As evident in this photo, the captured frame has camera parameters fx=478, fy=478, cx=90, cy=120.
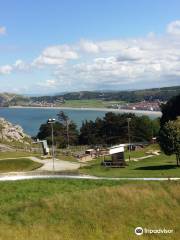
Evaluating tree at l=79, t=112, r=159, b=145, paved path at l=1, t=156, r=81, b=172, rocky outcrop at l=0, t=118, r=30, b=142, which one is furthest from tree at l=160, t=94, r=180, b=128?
paved path at l=1, t=156, r=81, b=172

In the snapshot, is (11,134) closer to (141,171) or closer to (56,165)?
(56,165)

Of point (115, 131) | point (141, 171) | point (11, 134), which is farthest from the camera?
point (11, 134)

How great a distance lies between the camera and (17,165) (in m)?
54.6

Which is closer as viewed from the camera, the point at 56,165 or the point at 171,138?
the point at 171,138

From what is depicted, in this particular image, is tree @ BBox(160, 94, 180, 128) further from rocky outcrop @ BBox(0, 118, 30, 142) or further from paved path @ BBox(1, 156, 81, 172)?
paved path @ BBox(1, 156, 81, 172)

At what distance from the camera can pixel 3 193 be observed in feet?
105

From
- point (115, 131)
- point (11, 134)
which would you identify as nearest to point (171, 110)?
point (115, 131)

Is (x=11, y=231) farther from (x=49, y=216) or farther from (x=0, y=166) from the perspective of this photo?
(x=0, y=166)

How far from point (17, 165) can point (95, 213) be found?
30.0 metres

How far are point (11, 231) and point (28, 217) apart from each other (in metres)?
1.91

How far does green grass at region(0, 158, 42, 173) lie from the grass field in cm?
2229

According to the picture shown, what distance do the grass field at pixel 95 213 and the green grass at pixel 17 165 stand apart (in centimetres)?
2229

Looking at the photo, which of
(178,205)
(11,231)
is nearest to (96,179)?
(178,205)

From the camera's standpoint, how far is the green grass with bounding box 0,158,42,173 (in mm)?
53062
